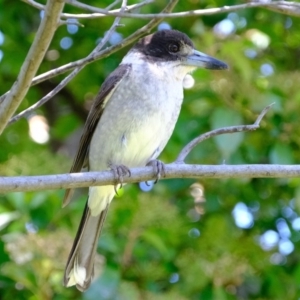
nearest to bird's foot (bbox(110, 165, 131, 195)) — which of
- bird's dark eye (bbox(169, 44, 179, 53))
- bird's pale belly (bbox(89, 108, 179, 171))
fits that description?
bird's pale belly (bbox(89, 108, 179, 171))

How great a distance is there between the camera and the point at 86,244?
3.82 meters

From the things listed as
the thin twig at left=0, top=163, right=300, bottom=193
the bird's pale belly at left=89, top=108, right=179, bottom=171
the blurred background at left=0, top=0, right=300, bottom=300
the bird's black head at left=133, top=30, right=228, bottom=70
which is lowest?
the blurred background at left=0, top=0, right=300, bottom=300

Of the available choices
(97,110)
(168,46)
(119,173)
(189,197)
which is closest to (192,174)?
(119,173)

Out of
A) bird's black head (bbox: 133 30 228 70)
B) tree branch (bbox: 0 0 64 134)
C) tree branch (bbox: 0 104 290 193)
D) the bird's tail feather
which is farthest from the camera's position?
bird's black head (bbox: 133 30 228 70)

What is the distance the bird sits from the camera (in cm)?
358

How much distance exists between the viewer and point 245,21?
185 inches

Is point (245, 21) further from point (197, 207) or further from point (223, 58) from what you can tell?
point (197, 207)

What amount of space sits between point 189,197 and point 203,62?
1.36 metres

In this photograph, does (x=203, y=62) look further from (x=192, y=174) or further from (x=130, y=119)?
(x=192, y=174)

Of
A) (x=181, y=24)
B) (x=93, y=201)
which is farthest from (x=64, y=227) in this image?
(x=181, y=24)

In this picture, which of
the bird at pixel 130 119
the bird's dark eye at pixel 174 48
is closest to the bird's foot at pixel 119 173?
the bird at pixel 130 119

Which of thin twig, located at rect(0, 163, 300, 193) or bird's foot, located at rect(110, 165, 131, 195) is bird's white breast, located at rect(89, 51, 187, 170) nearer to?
bird's foot, located at rect(110, 165, 131, 195)

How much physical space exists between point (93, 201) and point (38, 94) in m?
1.58

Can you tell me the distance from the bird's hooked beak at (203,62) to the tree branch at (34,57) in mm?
1521
